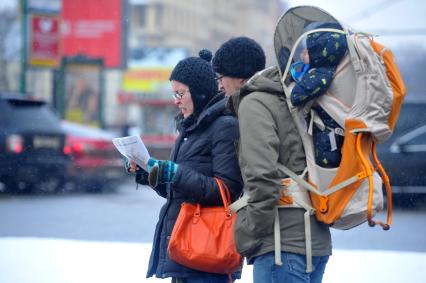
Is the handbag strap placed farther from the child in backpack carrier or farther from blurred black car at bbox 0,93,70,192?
blurred black car at bbox 0,93,70,192

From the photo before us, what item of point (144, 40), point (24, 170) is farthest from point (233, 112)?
point (144, 40)

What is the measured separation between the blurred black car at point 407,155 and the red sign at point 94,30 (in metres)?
17.8

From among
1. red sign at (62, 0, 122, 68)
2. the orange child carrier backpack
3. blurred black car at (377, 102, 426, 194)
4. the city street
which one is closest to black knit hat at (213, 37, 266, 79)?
the orange child carrier backpack

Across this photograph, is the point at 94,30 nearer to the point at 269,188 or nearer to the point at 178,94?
the point at 178,94

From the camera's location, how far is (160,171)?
3.15m

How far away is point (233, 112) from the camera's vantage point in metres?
3.20

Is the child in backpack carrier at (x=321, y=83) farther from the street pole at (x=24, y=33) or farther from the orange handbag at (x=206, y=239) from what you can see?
the street pole at (x=24, y=33)

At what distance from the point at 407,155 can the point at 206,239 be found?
8320mm

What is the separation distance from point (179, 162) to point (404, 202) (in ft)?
27.3

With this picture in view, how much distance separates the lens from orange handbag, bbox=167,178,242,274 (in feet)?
10.3

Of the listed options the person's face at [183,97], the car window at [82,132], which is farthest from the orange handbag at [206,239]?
the car window at [82,132]

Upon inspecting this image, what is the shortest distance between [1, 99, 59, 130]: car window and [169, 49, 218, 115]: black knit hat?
10247 mm

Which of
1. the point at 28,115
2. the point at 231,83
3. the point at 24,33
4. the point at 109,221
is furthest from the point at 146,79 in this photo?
the point at 231,83

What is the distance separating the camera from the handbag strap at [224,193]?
10.4ft
